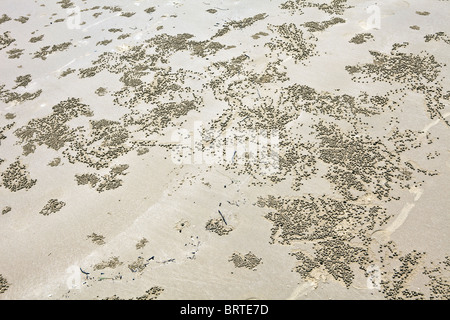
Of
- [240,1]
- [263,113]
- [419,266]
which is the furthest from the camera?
[240,1]

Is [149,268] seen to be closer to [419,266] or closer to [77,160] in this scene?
[77,160]

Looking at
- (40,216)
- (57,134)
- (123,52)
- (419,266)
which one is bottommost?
(419,266)

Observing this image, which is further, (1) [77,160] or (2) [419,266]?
(1) [77,160]

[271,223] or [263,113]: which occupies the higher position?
[263,113]

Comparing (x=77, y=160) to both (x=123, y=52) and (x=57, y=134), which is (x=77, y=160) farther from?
(x=123, y=52)

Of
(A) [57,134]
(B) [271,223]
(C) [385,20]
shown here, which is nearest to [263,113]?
(B) [271,223]

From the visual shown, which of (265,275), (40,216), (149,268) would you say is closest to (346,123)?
(265,275)

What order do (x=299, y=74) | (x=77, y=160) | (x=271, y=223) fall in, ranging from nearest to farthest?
(x=271, y=223) < (x=77, y=160) < (x=299, y=74)
